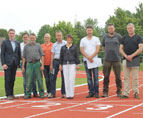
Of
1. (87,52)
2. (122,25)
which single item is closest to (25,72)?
(87,52)

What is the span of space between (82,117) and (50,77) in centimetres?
405

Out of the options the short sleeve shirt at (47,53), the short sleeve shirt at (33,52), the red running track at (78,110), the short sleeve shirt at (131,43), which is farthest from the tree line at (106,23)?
the red running track at (78,110)

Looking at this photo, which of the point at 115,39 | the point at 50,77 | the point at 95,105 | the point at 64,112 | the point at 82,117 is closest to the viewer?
the point at 82,117

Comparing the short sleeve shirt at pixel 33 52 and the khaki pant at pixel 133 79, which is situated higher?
the short sleeve shirt at pixel 33 52

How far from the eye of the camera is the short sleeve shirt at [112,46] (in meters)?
9.29

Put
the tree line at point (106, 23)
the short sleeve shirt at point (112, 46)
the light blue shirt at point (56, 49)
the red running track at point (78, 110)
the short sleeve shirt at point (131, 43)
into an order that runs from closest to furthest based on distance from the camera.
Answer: the red running track at point (78, 110) < the short sleeve shirt at point (131, 43) < the short sleeve shirt at point (112, 46) < the light blue shirt at point (56, 49) < the tree line at point (106, 23)

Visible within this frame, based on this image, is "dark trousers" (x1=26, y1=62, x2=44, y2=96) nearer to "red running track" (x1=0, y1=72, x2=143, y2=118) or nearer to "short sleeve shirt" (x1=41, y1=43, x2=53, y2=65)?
"short sleeve shirt" (x1=41, y1=43, x2=53, y2=65)

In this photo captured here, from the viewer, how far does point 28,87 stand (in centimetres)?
987

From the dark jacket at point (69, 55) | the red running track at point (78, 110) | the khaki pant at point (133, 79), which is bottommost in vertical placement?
the red running track at point (78, 110)

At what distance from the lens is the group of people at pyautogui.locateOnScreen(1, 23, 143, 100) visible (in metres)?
9.07

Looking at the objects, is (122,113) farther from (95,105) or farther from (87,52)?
(87,52)

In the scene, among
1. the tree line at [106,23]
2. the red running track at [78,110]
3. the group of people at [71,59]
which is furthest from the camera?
the tree line at [106,23]

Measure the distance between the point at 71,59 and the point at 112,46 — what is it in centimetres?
130

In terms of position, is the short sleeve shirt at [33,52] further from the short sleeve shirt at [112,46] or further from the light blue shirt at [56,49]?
the short sleeve shirt at [112,46]
